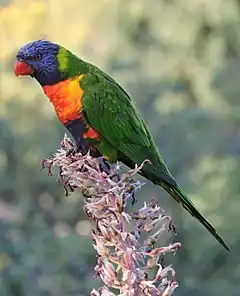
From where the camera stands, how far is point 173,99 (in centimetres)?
476

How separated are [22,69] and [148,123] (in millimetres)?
2864

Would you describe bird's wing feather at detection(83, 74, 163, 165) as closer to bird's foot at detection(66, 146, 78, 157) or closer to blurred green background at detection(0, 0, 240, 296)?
bird's foot at detection(66, 146, 78, 157)

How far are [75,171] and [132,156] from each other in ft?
1.17

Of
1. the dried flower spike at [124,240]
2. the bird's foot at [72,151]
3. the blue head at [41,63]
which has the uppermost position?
the blue head at [41,63]

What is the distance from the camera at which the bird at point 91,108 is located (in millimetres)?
1455

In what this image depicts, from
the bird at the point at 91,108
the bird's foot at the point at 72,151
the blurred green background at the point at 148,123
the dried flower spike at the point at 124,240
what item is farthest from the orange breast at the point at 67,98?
the blurred green background at the point at 148,123

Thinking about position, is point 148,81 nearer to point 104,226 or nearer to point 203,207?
point 203,207

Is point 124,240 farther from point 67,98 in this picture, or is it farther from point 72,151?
point 67,98

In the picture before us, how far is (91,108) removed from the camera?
1516 millimetres

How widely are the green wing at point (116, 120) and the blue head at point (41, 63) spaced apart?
0.08 metres

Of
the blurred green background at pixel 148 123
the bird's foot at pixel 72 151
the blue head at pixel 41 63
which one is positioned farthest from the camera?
the blurred green background at pixel 148 123

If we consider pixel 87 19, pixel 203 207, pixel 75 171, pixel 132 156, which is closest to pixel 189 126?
pixel 203 207

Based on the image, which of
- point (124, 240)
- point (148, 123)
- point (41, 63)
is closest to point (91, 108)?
point (41, 63)

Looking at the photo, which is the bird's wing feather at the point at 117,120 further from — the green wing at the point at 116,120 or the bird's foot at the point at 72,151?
the bird's foot at the point at 72,151
